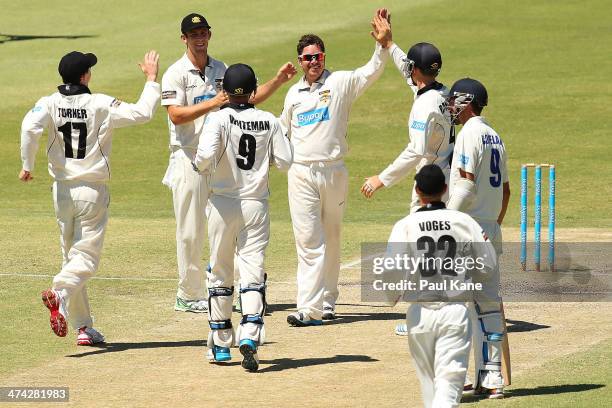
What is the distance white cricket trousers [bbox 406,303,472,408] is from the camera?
7992 millimetres

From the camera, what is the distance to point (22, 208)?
67.4 feet

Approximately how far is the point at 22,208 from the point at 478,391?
1253 centimetres

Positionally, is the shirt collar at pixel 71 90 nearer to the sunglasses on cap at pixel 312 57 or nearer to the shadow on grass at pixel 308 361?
the sunglasses on cap at pixel 312 57

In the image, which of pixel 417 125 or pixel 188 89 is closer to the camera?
pixel 417 125

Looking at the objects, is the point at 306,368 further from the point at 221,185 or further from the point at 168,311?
the point at 168,311

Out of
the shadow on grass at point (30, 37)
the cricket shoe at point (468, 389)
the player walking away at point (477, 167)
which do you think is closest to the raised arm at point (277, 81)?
the player walking away at point (477, 167)

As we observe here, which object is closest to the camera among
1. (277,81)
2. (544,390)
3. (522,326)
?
(544,390)

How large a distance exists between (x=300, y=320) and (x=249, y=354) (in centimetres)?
195

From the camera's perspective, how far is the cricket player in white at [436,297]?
26.3ft

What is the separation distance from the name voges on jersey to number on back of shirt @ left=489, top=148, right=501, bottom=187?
180 cm

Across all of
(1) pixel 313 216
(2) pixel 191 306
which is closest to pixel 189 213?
(2) pixel 191 306

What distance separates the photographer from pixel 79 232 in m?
11.3

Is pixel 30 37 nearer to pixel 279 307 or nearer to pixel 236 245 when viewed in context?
pixel 279 307

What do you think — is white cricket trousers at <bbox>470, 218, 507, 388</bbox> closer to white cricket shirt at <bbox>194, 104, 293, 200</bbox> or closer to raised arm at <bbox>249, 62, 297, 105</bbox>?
white cricket shirt at <bbox>194, 104, 293, 200</bbox>
